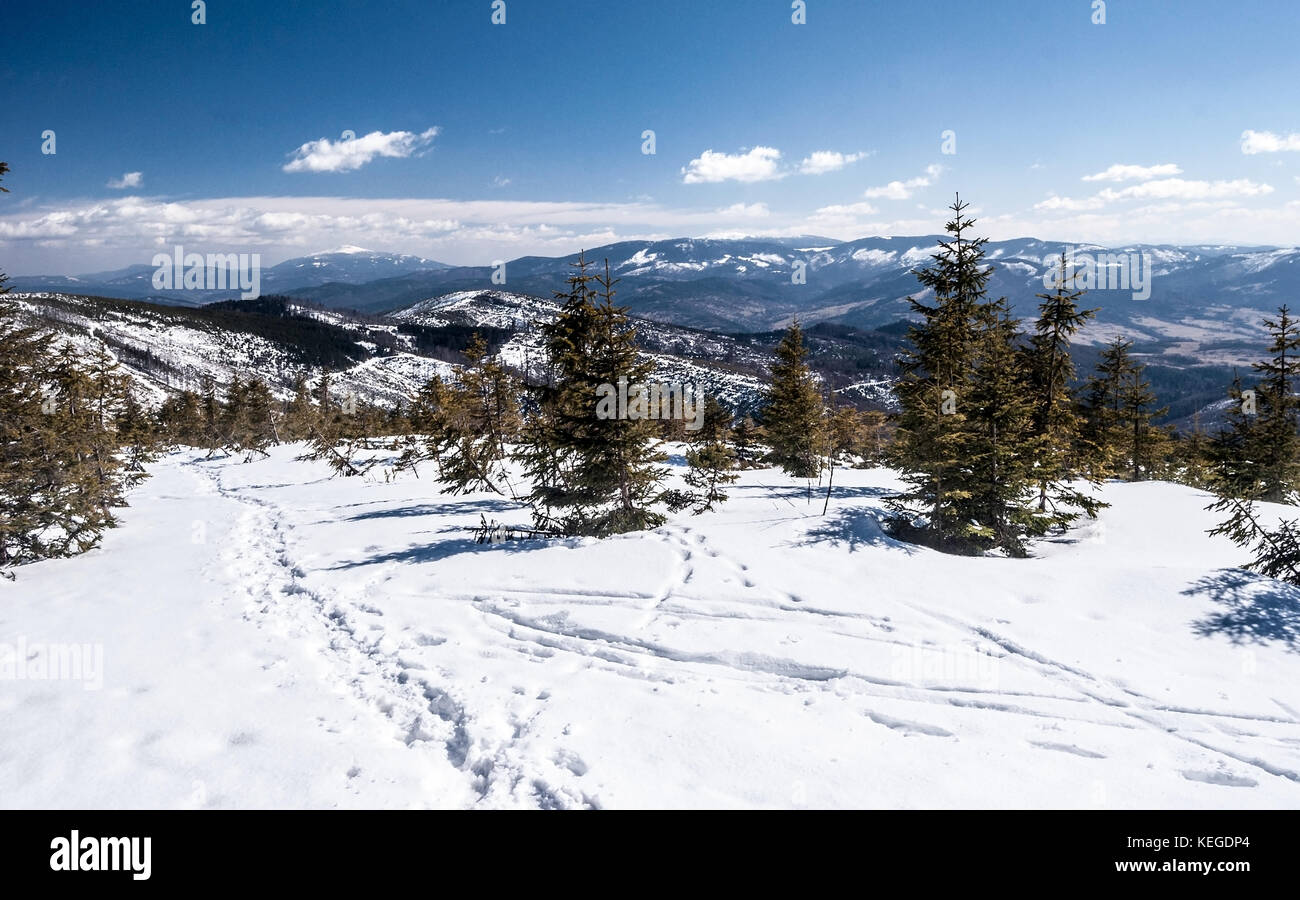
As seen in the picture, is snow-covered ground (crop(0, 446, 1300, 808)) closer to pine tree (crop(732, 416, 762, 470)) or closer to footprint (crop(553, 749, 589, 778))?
footprint (crop(553, 749, 589, 778))

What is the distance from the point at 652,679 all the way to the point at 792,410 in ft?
80.3

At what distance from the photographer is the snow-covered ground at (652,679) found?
557 centimetres

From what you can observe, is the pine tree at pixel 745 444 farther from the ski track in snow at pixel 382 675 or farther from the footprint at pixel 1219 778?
the footprint at pixel 1219 778

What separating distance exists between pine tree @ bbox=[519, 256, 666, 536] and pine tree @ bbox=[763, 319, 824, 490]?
1462 centimetres

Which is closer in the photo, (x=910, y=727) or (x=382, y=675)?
(x=910, y=727)

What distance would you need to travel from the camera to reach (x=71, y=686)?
7.73m

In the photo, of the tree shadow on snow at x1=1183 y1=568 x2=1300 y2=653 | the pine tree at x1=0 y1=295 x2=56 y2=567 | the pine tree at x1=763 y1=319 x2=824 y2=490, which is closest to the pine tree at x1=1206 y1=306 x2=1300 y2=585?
the tree shadow on snow at x1=1183 y1=568 x2=1300 y2=653

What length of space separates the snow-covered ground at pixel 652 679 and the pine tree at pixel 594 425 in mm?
1537

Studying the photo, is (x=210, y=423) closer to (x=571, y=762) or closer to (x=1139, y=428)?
(x=571, y=762)

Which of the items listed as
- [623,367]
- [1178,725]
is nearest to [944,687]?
[1178,725]

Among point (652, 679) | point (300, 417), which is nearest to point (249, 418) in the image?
point (300, 417)

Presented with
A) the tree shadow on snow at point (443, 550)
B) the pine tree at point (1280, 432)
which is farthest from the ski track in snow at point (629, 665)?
the pine tree at point (1280, 432)

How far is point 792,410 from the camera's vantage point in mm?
30453

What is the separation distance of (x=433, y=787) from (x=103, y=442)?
66.4 feet
